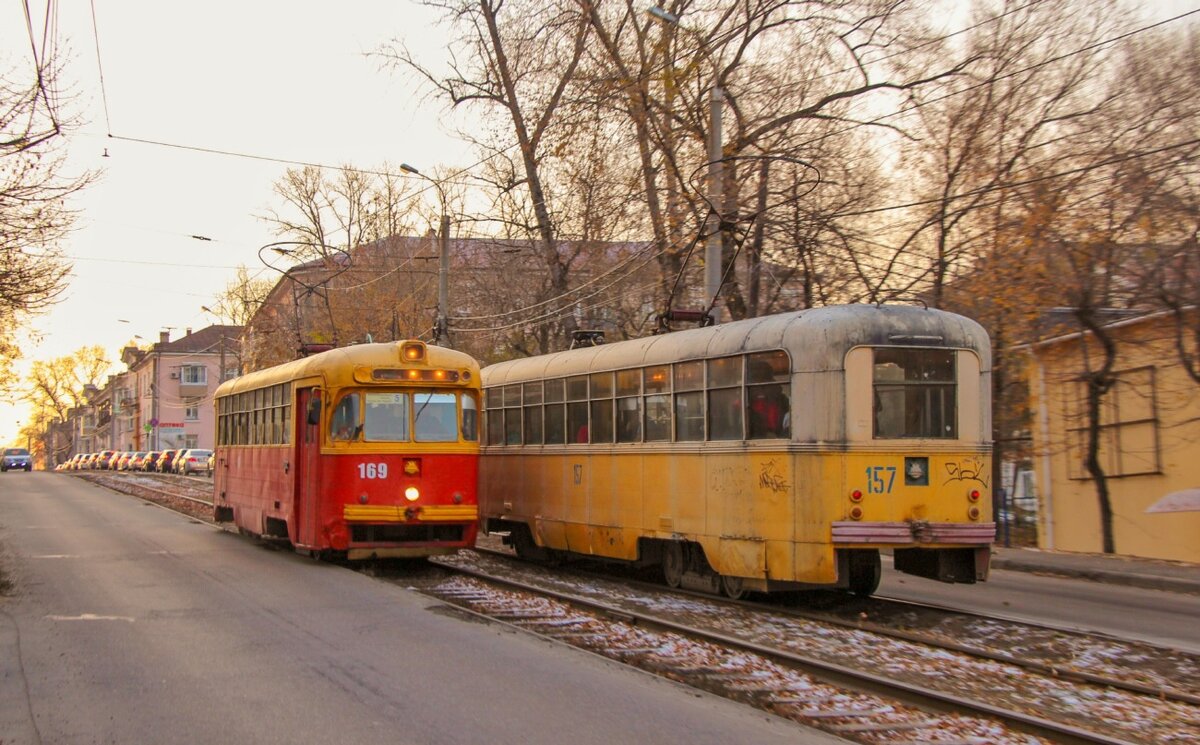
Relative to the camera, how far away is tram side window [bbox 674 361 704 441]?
12.5 metres

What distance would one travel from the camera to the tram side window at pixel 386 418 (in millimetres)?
15062

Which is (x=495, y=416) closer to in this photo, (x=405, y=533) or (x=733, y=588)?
(x=405, y=533)

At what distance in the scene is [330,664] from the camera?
28.9 ft

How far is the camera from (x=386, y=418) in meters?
15.2

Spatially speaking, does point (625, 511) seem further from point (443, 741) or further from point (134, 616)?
point (443, 741)

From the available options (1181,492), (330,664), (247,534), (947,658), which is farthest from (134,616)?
(1181,492)

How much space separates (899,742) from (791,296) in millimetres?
15785

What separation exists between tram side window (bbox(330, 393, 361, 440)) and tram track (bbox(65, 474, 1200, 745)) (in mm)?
2898

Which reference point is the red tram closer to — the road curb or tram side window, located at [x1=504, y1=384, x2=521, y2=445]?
tram side window, located at [x1=504, y1=384, x2=521, y2=445]

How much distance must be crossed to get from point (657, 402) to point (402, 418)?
3825 millimetres

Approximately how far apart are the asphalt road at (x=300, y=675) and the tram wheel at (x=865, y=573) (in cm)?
365

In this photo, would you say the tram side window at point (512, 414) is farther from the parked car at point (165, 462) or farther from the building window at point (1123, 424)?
the parked car at point (165, 462)

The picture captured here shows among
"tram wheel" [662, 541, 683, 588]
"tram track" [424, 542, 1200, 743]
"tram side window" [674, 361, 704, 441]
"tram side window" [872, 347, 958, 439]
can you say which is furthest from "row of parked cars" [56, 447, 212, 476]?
"tram side window" [872, 347, 958, 439]

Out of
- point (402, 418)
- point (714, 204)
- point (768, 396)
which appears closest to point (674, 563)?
point (768, 396)
